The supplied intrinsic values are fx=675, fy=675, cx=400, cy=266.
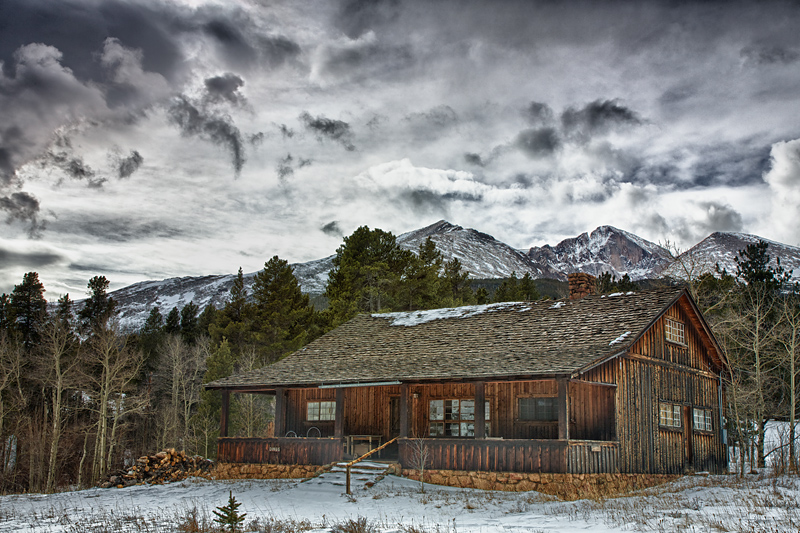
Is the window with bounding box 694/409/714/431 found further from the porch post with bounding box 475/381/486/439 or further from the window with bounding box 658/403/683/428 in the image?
the porch post with bounding box 475/381/486/439

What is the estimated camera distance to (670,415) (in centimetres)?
2319

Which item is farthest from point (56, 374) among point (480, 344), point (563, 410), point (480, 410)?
point (563, 410)

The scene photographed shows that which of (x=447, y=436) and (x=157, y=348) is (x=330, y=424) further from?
(x=157, y=348)

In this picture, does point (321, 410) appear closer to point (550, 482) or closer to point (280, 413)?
point (280, 413)

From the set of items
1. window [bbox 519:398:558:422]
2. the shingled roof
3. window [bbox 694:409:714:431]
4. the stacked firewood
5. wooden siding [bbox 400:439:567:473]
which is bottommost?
the stacked firewood

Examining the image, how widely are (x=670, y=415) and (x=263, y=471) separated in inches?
561

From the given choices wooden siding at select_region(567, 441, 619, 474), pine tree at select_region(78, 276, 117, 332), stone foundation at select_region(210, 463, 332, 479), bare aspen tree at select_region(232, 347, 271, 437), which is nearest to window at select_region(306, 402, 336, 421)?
stone foundation at select_region(210, 463, 332, 479)

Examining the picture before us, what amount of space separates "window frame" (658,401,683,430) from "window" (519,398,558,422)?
386 cm

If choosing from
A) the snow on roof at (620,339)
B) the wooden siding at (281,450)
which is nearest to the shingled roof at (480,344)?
the snow on roof at (620,339)

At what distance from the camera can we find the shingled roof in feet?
66.1

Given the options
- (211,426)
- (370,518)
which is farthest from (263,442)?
(211,426)

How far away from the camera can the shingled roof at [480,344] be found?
793 inches

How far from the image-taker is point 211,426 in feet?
149

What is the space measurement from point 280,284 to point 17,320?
20713 mm
